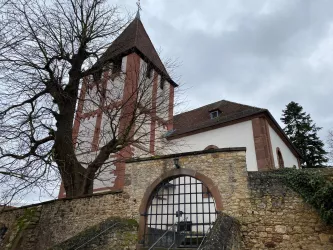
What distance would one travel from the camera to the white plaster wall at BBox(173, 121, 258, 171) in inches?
499

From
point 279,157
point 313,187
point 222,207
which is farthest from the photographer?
point 279,157

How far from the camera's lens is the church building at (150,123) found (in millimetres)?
11203

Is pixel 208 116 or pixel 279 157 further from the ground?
pixel 208 116

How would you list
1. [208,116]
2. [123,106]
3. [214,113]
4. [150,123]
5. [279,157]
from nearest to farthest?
[123,106] → [150,123] → [279,157] → [214,113] → [208,116]

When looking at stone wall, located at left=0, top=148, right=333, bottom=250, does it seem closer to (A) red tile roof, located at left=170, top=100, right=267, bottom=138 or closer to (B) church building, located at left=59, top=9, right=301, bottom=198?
(B) church building, located at left=59, top=9, right=301, bottom=198

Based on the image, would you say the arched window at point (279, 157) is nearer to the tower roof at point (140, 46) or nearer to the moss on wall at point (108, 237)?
the tower roof at point (140, 46)

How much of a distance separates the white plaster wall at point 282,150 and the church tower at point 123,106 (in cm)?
548

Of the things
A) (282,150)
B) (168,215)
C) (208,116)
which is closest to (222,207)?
(168,215)

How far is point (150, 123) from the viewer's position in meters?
11.2

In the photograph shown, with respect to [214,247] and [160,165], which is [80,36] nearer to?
[160,165]

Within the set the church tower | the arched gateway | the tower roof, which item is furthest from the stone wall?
the tower roof

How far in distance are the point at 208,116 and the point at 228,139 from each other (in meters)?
2.81

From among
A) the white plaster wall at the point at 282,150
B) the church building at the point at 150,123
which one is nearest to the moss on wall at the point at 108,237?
the church building at the point at 150,123

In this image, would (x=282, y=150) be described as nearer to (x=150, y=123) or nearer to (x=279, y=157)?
(x=279, y=157)
